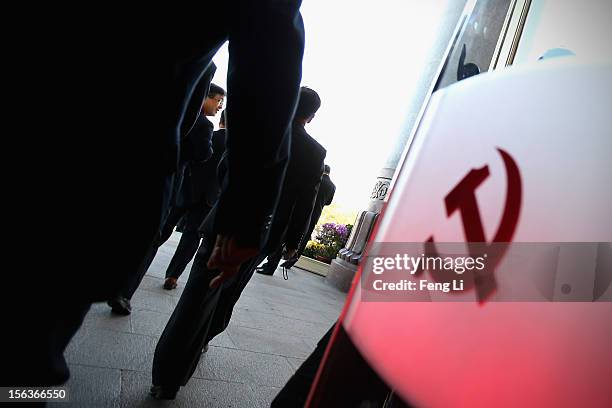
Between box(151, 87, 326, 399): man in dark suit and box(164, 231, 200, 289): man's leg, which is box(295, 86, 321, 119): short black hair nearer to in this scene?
box(151, 87, 326, 399): man in dark suit

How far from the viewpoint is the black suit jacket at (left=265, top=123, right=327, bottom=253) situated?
8.73 feet

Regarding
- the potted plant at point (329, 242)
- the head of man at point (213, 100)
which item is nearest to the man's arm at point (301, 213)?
the head of man at point (213, 100)

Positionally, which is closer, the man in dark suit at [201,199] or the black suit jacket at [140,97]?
the black suit jacket at [140,97]

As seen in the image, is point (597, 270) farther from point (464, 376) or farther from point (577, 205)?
point (464, 376)

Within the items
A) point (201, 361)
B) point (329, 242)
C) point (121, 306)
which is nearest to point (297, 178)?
point (201, 361)

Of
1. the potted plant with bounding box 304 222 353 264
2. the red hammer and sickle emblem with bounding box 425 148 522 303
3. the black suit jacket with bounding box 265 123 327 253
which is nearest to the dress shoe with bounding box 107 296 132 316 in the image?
the black suit jacket with bounding box 265 123 327 253

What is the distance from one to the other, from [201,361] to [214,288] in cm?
131

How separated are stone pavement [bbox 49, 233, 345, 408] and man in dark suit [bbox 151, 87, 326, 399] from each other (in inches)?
7.5

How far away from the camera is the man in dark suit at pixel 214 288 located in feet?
7.07

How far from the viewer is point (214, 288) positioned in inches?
68.7

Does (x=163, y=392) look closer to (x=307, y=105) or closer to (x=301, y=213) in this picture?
(x=301, y=213)

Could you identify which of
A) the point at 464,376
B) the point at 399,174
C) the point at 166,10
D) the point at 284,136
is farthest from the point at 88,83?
the point at 464,376

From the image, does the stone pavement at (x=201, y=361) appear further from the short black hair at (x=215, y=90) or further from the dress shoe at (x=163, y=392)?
the short black hair at (x=215, y=90)

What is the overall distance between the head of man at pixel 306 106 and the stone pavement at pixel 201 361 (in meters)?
1.58
